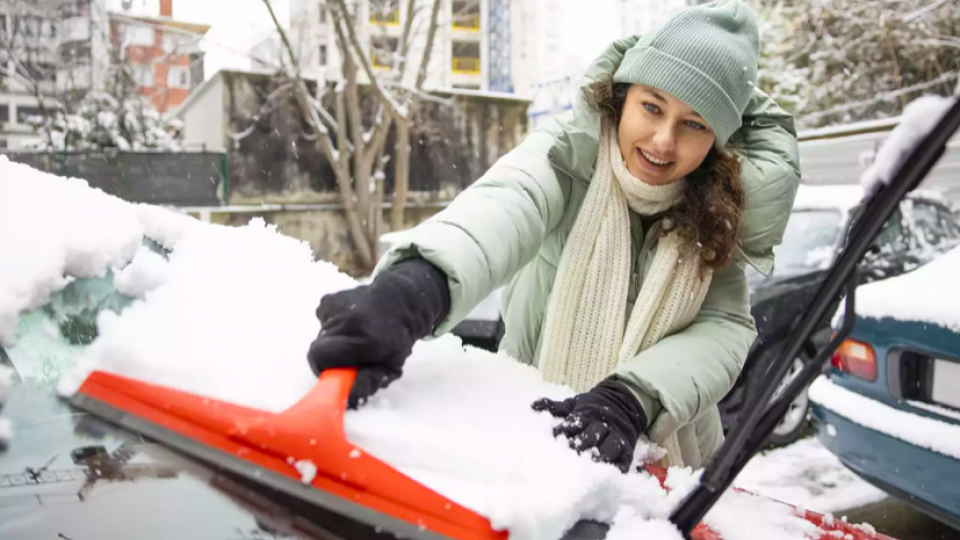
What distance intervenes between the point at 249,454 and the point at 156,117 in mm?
10767

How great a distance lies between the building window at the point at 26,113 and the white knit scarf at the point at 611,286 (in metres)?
7.54

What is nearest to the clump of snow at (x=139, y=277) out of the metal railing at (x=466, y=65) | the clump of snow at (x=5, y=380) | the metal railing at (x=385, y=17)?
the clump of snow at (x=5, y=380)

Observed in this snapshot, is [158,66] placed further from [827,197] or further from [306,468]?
[306,468]

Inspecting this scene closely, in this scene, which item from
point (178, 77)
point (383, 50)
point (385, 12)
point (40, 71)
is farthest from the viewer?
point (383, 50)

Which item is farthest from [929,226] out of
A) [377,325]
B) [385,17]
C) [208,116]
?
[385,17]

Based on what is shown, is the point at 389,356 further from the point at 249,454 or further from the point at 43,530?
the point at 43,530

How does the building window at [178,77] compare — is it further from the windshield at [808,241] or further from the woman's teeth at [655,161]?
the woman's teeth at [655,161]

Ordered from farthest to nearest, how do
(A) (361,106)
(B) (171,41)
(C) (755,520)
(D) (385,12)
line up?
(A) (361,106)
(D) (385,12)
(B) (171,41)
(C) (755,520)

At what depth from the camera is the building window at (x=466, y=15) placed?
12320 millimetres

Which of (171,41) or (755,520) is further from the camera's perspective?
(171,41)

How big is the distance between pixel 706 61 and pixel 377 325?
96 centimetres

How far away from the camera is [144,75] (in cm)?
1028

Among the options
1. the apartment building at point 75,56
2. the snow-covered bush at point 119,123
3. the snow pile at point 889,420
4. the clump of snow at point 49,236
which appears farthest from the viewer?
the snow-covered bush at point 119,123

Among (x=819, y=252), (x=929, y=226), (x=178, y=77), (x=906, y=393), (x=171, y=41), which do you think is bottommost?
(x=906, y=393)
